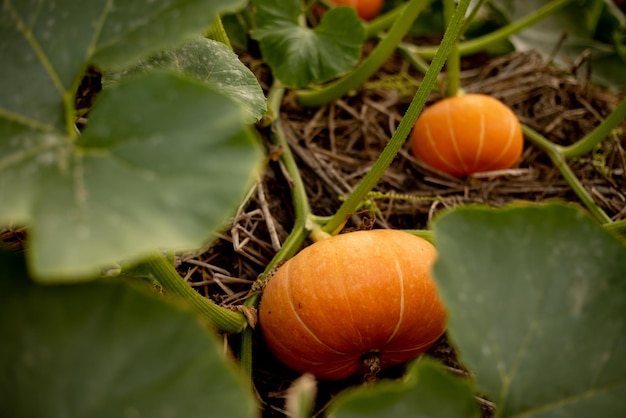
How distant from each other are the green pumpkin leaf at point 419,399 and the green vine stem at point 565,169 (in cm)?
85

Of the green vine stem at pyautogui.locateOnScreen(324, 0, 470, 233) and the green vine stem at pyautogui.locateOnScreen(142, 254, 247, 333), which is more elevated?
the green vine stem at pyautogui.locateOnScreen(324, 0, 470, 233)

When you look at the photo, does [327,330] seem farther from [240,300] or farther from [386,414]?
[386,414]

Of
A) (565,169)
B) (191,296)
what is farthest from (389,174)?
(191,296)

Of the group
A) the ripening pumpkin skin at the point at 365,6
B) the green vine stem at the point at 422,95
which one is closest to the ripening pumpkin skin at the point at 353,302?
the green vine stem at the point at 422,95

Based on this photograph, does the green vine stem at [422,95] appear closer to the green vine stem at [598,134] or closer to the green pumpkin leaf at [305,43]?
the green pumpkin leaf at [305,43]

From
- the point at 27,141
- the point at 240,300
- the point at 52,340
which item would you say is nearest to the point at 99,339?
the point at 52,340

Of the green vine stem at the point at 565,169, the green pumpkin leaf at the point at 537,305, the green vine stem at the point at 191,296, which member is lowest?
the green vine stem at the point at 191,296

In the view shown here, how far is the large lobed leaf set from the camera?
47cm

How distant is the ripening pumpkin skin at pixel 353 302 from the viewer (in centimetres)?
90

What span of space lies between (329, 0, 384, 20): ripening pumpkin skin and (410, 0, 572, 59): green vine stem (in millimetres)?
202

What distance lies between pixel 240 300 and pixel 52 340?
593 mm

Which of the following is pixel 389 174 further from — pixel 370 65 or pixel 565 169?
pixel 565 169

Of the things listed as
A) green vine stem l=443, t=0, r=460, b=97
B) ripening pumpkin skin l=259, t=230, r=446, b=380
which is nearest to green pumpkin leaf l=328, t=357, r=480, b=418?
ripening pumpkin skin l=259, t=230, r=446, b=380

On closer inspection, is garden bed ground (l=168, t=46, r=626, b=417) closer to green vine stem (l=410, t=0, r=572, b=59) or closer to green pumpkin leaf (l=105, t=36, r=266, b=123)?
green vine stem (l=410, t=0, r=572, b=59)
